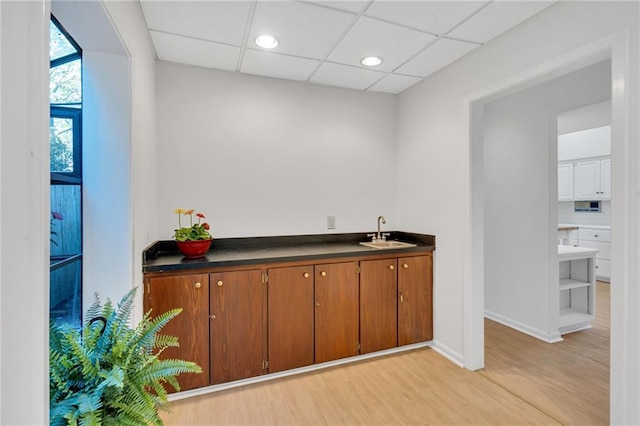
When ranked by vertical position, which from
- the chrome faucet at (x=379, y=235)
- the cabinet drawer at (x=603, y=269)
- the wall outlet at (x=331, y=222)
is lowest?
the cabinet drawer at (x=603, y=269)

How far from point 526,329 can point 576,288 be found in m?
0.79

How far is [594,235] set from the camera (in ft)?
17.6

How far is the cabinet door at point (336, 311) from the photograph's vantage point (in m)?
2.48

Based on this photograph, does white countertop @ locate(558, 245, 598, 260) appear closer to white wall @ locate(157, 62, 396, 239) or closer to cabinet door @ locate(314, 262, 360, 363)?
white wall @ locate(157, 62, 396, 239)

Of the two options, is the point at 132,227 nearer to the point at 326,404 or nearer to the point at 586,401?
the point at 326,404

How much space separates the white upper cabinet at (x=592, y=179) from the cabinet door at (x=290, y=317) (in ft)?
18.7

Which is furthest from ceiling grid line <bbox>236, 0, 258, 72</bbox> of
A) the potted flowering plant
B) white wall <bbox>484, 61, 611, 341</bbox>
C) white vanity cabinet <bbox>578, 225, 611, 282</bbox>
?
white vanity cabinet <bbox>578, 225, 611, 282</bbox>

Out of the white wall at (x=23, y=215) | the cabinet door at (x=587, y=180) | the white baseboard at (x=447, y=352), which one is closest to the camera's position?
the white wall at (x=23, y=215)

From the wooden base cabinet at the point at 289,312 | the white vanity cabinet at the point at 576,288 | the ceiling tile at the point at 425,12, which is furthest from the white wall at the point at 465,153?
the white vanity cabinet at the point at 576,288

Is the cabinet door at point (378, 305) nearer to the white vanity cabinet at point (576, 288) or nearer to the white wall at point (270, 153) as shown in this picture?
the white wall at point (270, 153)

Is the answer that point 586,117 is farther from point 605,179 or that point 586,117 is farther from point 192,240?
point 192,240

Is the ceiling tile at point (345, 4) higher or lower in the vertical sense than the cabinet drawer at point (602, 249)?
higher

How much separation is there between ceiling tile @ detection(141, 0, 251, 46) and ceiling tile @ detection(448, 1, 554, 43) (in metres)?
1.41

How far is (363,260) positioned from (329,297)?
41cm
